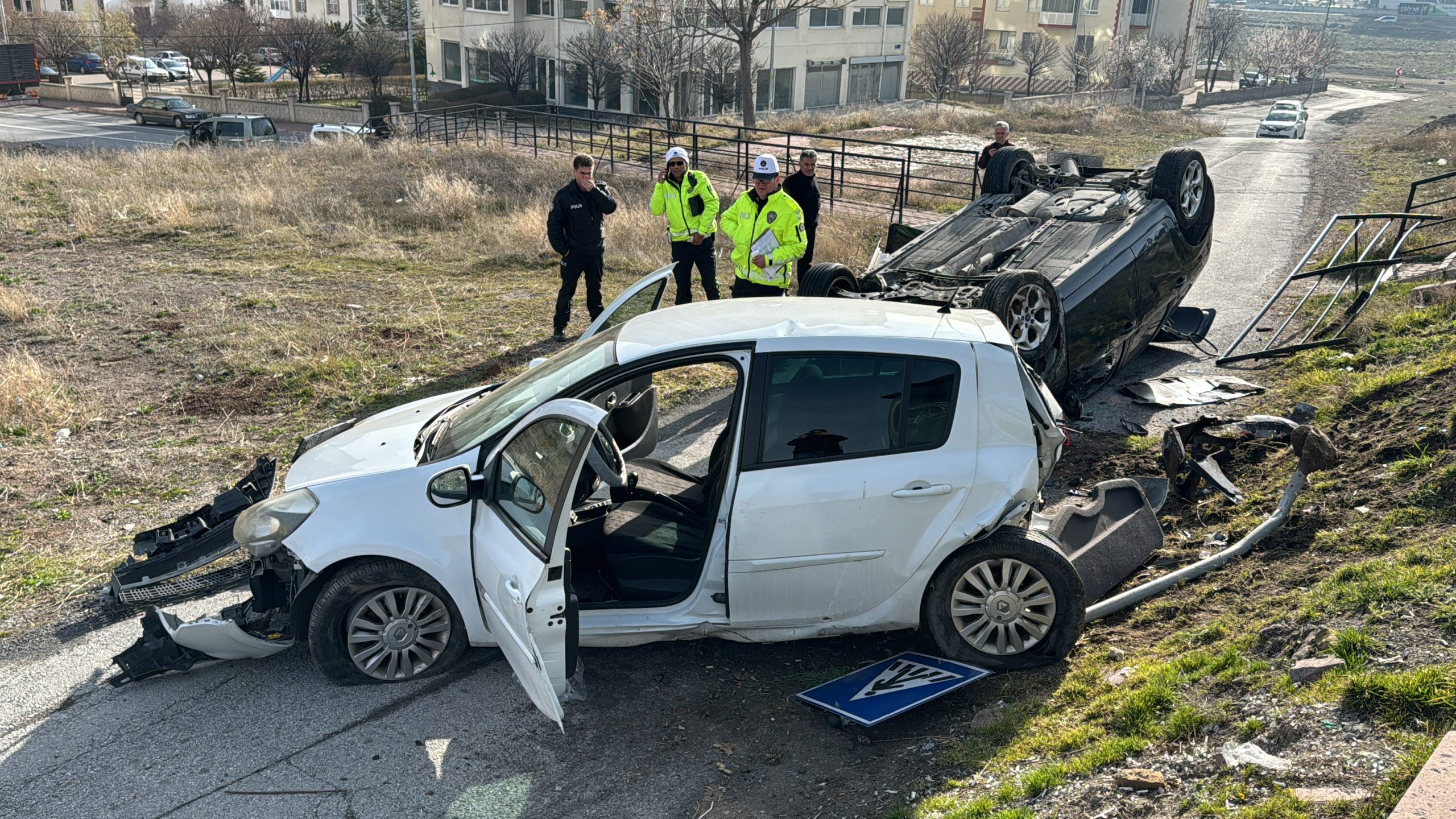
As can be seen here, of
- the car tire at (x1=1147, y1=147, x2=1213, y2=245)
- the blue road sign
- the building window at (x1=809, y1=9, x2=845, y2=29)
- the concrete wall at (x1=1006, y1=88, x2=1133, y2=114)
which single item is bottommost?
the blue road sign

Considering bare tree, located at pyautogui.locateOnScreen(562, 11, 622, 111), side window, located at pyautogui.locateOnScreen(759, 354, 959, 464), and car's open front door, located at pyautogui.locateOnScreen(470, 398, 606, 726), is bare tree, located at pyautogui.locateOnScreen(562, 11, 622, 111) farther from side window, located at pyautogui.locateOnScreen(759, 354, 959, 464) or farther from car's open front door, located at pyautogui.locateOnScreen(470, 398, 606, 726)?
car's open front door, located at pyautogui.locateOnScreen(470, 398, 606, 726)

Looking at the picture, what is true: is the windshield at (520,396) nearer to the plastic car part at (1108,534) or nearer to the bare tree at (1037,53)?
the plastic car part at (1108,534)

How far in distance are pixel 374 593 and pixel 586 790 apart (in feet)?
4.39

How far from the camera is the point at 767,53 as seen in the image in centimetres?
5025

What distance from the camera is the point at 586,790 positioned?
423 centimetres

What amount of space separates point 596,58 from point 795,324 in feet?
138

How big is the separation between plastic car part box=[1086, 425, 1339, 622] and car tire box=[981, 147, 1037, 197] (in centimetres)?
452

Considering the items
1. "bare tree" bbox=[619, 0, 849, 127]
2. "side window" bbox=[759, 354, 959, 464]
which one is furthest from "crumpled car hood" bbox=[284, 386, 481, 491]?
"bare tree" bbox=[619, 0, 849, 127]

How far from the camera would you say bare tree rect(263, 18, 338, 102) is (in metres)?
51.9

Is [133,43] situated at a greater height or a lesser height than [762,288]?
greater

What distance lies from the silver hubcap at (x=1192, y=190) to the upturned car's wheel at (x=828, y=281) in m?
3.13

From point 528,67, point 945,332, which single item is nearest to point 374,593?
point 945,332

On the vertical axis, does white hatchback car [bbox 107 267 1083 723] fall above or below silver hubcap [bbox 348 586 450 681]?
above

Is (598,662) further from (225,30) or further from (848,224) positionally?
(225,30)
